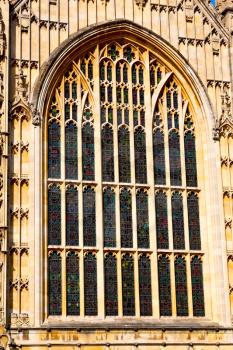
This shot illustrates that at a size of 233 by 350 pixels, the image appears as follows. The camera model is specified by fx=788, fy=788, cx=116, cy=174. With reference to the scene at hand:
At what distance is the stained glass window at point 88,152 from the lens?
81.8ft

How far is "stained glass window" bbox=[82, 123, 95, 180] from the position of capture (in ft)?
81.8

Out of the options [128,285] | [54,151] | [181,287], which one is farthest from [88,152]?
[181,287]

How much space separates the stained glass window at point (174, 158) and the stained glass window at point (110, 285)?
3.42 meters

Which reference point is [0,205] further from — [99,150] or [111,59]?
[111,59]

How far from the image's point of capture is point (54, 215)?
2416 centimetres

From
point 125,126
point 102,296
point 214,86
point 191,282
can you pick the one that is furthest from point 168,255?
point 214,86

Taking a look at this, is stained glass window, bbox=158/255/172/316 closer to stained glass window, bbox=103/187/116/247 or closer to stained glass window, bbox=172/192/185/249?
stained glass window, bbox=172/192/185/249

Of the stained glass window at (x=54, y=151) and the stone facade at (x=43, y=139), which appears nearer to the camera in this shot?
the stone facade at (x=43, y=139)

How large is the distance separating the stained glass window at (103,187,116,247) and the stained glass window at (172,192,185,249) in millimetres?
2037

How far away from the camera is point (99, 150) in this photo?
82.3 ft

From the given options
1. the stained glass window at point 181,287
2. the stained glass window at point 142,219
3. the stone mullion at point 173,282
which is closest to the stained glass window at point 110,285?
the stained glass window at point 142,219

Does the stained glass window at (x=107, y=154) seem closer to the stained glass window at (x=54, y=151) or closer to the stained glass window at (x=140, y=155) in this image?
the stained glass window at (x=140, y=155)

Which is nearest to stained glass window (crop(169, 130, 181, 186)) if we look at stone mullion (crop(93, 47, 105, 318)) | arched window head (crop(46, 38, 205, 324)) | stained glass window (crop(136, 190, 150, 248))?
arched window head (crop(46, 38, 205, 324))

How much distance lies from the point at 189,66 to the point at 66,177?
5.84 meters
